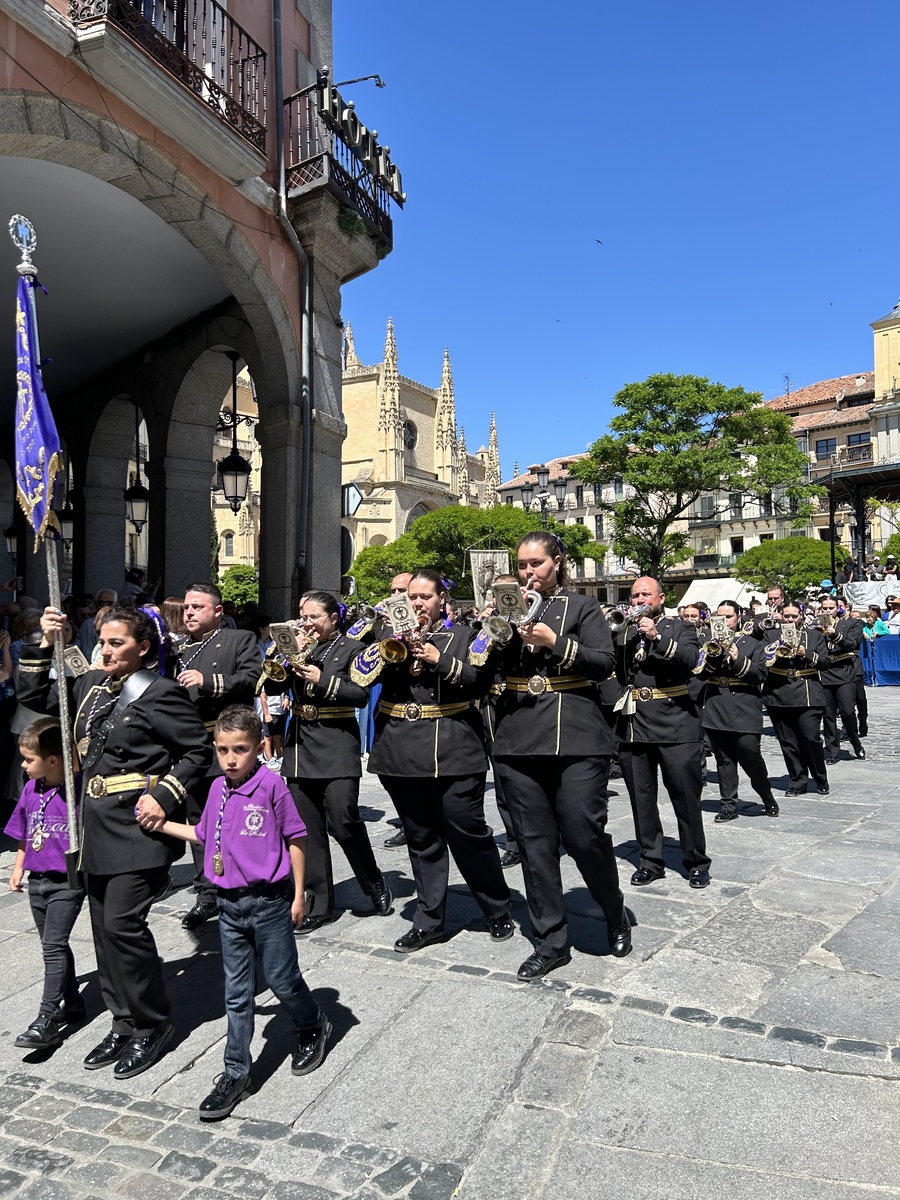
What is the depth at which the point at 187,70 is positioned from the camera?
8961 mm

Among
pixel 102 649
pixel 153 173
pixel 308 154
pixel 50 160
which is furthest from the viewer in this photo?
pixel 308 154

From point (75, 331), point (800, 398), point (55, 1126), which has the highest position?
point (800, 398)

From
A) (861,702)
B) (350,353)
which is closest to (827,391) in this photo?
(350,353)

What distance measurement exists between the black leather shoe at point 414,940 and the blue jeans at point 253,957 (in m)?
1.24

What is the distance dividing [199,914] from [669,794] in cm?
307

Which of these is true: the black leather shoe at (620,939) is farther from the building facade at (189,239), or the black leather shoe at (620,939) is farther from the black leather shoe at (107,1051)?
the building facade at (189,239)

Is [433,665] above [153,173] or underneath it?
underneath

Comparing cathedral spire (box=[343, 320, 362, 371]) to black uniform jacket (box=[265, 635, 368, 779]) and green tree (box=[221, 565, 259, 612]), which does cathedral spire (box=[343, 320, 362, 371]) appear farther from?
black uniform jacket (box=[265, 635, 368, 779])

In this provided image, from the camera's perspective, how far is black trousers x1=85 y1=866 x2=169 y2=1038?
12.1 ft

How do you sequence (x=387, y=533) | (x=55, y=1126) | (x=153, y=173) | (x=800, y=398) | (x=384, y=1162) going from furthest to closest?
1. (x=387, y=533)
2. (x=800, y=398)
3. (x=153, y=173)
4. (x=55, y=1126)
5. (x=384, y=1162)

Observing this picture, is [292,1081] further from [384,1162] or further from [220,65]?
[220,65]

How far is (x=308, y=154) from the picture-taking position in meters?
11.3

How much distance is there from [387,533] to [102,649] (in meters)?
85.6

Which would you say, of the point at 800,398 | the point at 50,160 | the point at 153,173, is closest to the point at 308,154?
the point at 153,173
